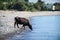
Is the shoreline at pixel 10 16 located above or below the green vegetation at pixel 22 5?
below

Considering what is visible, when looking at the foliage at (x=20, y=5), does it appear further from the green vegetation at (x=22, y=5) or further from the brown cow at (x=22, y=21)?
the brown cow at (x=22, y=21)

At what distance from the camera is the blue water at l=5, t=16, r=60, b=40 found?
1.75 m

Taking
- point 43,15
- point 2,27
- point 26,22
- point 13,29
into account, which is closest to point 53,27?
point 43,15

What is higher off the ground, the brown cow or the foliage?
the foliage

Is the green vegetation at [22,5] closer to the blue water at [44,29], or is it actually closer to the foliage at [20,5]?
the foliage at [20,5]

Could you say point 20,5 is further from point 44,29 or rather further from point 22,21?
point 44,29

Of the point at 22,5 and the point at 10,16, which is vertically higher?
the point at 22,5

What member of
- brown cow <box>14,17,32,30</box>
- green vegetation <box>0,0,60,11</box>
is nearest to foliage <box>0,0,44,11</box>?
green vegetation <box>0,0,60,11</box>

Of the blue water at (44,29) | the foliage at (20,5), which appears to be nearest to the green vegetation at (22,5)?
the foliage at (20,5)

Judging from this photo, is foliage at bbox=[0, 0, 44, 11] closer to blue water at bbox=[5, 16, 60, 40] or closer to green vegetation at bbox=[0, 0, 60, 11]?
green vegetation at bbox=[0, 0, 60, 11]

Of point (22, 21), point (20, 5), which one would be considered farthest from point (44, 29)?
point (20, 5)

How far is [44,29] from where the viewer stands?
1.79m

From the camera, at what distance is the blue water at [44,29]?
175 cm

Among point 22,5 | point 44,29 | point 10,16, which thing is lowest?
point 44,29
